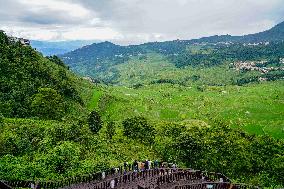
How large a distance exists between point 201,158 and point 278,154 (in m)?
20.1

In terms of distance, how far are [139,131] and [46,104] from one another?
24235mm

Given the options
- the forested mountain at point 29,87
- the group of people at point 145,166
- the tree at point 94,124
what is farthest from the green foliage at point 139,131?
the group of people at point 145,166

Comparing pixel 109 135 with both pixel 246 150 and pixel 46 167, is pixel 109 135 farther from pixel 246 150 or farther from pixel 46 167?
pixel 46 167

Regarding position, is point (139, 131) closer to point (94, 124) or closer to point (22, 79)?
point (94, 124)

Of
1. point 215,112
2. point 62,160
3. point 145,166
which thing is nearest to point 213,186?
point 145,166

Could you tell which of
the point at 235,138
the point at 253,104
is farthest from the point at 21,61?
the point at 253,104

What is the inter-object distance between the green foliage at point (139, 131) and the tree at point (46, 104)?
18.6 metres

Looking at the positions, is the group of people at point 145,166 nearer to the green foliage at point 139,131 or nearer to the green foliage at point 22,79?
the green foliage at point 139,131

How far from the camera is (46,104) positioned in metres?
100

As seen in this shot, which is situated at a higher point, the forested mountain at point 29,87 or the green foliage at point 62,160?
the forested mountain at point 29,87

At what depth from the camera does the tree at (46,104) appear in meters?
98.1

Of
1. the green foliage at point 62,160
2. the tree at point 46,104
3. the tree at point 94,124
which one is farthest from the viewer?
the tree at point 46,104

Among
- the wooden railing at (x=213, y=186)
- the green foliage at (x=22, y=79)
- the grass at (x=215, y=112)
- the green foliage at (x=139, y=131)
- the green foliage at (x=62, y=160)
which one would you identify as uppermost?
the green foliage at (x=22, y=79)

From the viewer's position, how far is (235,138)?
100562mm
